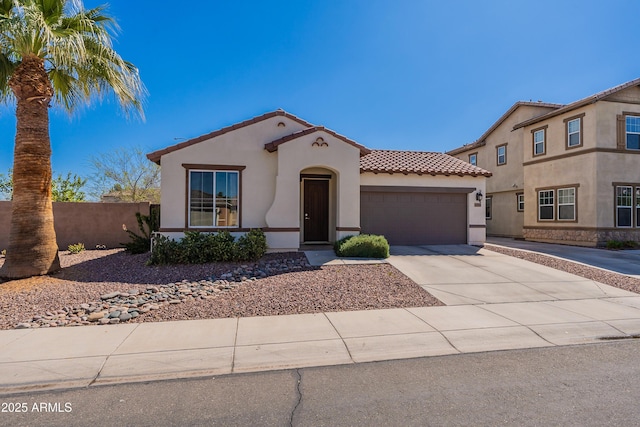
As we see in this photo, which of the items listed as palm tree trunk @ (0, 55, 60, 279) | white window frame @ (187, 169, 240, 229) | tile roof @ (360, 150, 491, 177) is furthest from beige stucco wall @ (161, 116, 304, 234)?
tile roof @ (360, 150, 491, 177)

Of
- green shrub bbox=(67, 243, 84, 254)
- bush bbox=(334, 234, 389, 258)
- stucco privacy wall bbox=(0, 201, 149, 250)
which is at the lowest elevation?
green shrub bbox=(67, 243, 84, 254)

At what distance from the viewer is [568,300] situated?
8148mm

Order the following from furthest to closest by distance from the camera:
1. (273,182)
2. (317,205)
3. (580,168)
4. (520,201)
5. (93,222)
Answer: (520,201) → (580,168) → (93,222) → (317,205) → (273,182)

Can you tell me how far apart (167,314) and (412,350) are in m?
4.51

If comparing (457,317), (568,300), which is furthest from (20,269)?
(568,300)

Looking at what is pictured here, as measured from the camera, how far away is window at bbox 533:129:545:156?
65.7ft

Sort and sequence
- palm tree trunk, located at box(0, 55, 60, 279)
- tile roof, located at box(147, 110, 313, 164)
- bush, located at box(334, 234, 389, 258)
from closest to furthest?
palm tree trunk, located at box(0, 55, 60, 279) < bush, located at box(334, 234, 389, 258) < tile roof, located at box(147, 110, 313, 164)

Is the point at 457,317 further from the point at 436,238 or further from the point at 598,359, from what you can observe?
the point at 436,238

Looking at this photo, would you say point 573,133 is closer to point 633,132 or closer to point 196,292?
point 633,132

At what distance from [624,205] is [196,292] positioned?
1972 centimetres

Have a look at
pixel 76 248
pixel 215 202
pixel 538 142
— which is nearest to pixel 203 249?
pixel 215 202

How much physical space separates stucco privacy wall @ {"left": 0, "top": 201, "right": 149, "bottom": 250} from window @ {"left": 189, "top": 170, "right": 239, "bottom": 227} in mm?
4636

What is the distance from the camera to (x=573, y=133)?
A: 18.0 metres

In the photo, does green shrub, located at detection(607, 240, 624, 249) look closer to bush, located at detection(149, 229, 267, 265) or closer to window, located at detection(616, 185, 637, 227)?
window, located at detection(616, 185, 637, 227)
